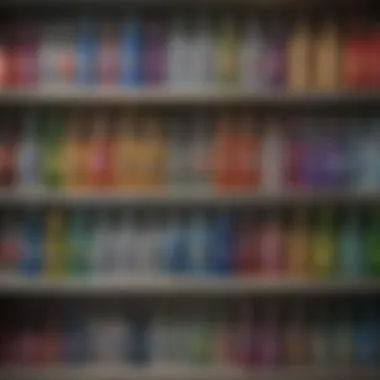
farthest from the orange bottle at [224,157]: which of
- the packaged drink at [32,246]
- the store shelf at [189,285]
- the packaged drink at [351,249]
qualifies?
the packaged drink at [32,246]

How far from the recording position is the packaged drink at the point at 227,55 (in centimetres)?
255

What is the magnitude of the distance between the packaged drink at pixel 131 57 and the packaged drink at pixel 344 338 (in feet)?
3.81

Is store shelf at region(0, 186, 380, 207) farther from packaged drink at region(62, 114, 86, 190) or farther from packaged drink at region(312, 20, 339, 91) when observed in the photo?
packaged drink at region(312, 20, 339, 91)

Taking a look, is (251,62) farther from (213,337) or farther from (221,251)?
(213,337)

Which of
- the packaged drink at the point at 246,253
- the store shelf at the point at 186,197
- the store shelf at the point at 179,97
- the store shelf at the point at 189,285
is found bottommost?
the store shelf at the point at 189,285

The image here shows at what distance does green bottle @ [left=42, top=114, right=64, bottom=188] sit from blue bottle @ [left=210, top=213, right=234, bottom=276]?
62 cm

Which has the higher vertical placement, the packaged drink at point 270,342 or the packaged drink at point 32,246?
the packaged drink at point 32,246

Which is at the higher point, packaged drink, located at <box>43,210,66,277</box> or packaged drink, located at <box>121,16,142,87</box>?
packaged drink, located at <box>121,16,142,87</box>

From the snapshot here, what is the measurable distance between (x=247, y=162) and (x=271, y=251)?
34 cm

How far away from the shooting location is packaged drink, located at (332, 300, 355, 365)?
8.36 ft

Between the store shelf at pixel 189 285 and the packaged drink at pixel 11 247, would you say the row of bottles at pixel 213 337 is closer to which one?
the store shelf at pixel 189 285

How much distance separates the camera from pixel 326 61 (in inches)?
99.7

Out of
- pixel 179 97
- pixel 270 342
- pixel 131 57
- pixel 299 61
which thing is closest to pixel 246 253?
pixel 270 342

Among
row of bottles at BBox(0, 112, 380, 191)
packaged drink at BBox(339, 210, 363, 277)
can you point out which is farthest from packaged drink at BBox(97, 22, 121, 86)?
packaged drink at BBox(339, 210, 363, 277)
